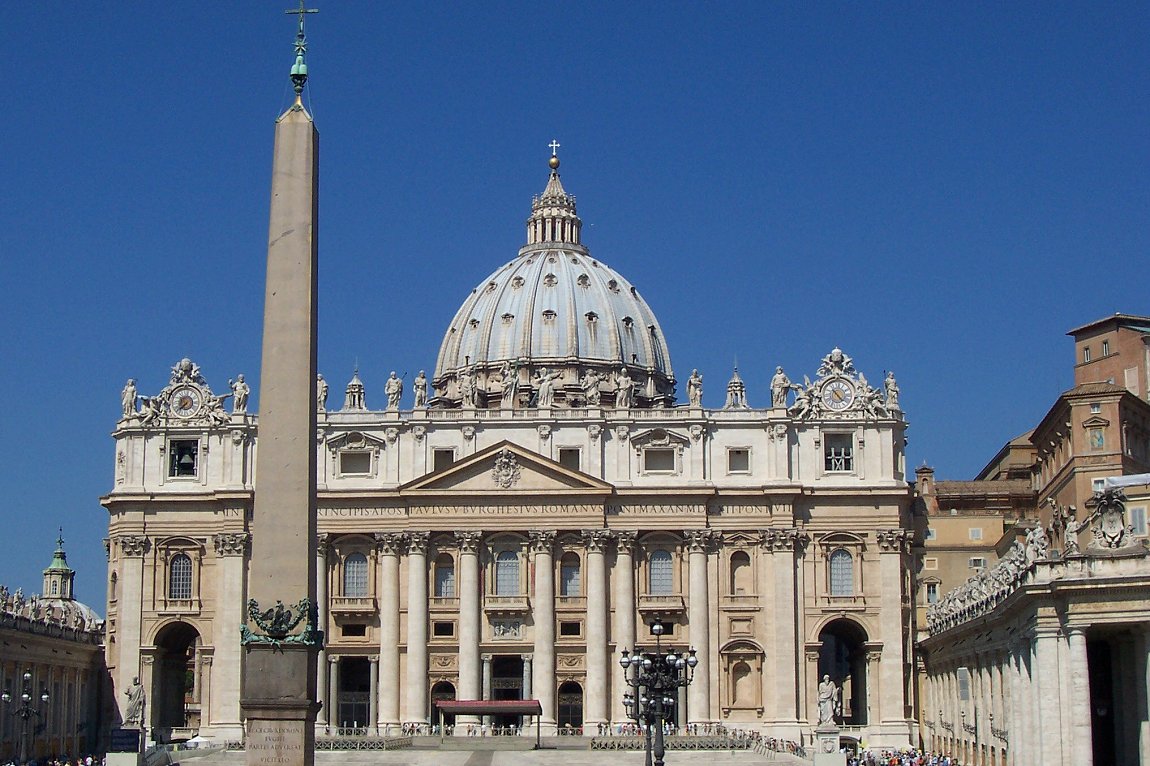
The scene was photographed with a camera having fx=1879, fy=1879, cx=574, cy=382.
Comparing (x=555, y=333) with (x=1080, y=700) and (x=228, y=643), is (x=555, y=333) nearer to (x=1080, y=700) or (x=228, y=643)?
(x=228, y=643)

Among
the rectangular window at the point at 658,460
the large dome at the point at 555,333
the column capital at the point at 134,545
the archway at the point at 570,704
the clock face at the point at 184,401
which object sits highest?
the large dome at the point at 555,333

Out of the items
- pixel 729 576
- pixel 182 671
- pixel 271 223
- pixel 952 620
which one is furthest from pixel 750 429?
pixel 271 223

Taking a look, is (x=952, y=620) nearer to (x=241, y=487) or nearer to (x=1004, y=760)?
(x=1004, y=760)

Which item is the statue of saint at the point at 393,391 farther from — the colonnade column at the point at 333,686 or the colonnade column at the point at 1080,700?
the colonnade column at the point at 1080,700

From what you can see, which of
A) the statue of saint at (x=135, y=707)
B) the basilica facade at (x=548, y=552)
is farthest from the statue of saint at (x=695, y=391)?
the statue of saint at (x=135, y=707)

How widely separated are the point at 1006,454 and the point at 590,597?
34.5 meters

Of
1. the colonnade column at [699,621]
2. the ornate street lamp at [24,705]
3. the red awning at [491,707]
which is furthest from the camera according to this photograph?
the colonnade column at [699,621]

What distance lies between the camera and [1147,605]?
52281 millimetres

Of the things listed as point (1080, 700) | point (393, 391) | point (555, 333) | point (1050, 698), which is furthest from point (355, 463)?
point (1080, 700)

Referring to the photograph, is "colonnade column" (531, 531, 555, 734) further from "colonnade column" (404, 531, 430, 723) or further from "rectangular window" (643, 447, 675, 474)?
"rectangular window" (643, 447, 675, 474)

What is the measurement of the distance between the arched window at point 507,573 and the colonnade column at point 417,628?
3.69 metres

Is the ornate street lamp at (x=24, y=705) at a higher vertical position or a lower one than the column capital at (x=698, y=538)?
lower

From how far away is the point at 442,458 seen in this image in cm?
9562

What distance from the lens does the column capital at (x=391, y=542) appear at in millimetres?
93875
